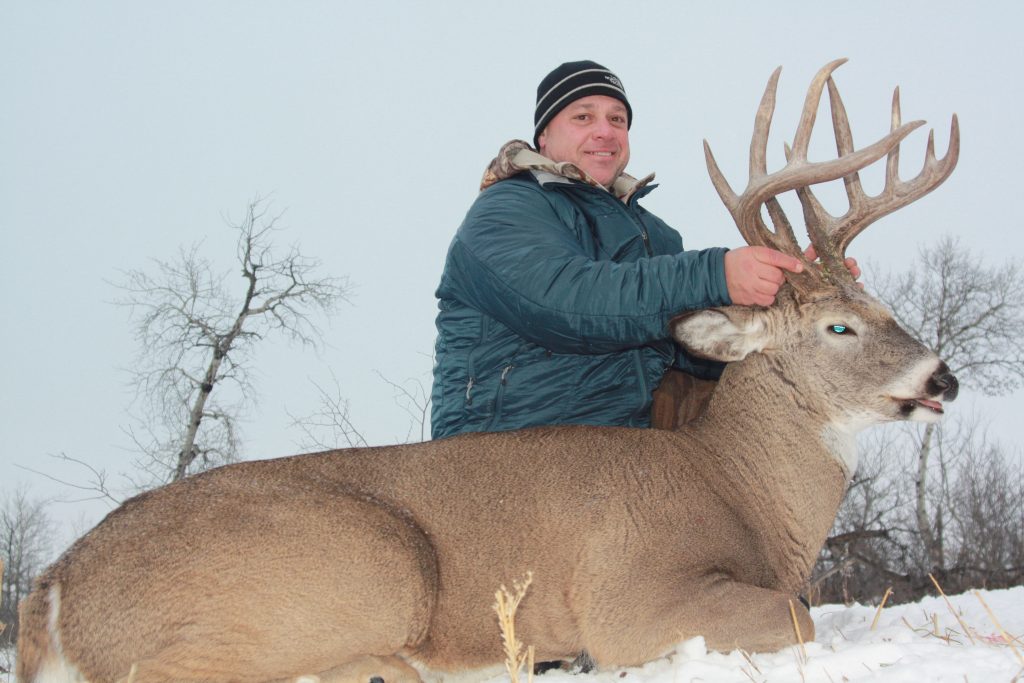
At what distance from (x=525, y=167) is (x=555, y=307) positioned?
1375mm

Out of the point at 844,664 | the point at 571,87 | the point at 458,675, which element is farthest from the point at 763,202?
the point at 458,675

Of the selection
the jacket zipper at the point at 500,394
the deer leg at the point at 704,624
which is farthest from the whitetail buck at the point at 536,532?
the jacket zipper at the point at 500,394

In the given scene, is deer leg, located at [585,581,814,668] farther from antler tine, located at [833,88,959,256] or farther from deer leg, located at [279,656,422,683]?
antler tine, located at [833,88,959,256]

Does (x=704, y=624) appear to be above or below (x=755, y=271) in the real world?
below

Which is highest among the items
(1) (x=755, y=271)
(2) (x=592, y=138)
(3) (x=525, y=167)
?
(2) (x=592, y=138)

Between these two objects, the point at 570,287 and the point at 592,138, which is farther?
the point at 592,138

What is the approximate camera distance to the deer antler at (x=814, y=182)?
545 centimetres

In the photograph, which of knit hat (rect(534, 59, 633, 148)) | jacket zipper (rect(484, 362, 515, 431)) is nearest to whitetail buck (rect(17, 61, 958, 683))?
jacket zipper (rect(484, 362, 515, 431))

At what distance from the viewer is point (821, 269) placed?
217 inches

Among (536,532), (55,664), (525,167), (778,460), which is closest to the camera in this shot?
(55,664)

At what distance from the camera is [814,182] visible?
5500 mm

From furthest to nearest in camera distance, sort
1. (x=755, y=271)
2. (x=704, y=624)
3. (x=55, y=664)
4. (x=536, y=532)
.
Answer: (x=755, y=271), (x=536, y=532), (x=704, y=624), (x=55, y=664)

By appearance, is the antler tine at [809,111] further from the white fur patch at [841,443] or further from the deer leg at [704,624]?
the deer leg at [704,624]

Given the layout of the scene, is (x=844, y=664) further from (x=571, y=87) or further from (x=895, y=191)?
(x=571, y=87)
